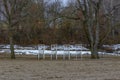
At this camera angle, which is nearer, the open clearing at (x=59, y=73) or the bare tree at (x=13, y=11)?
the open clearing at (x=59, y=73)

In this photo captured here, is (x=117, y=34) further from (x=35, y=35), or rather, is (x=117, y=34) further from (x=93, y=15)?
(x=93, y=15)

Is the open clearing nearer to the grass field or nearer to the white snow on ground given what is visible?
the grass field

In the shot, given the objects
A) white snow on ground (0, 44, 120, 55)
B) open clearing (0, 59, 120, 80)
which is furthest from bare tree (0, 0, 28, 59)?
open clearing (0, 59, 120, 80)

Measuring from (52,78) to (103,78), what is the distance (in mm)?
1982

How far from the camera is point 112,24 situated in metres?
34.2

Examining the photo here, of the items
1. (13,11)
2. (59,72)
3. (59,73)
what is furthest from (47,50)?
(59,73)

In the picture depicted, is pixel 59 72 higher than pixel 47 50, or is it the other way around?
pixel 47 50

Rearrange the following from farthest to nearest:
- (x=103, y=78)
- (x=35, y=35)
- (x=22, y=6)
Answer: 1. (x=35, y=35)
2. (x=22, y=6)
3. (x=103, y=78)

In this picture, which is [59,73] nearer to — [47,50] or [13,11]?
[13,11]

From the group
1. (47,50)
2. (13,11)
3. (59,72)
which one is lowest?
(59,72)

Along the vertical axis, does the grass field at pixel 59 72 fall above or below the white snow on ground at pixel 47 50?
below

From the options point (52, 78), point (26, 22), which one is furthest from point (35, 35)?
point (52, 78)

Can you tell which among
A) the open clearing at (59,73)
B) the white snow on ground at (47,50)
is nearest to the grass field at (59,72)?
the open clearing at (59,73)

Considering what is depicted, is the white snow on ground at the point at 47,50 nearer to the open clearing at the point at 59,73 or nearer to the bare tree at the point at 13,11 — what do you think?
the bare tree at the point at 13,11
